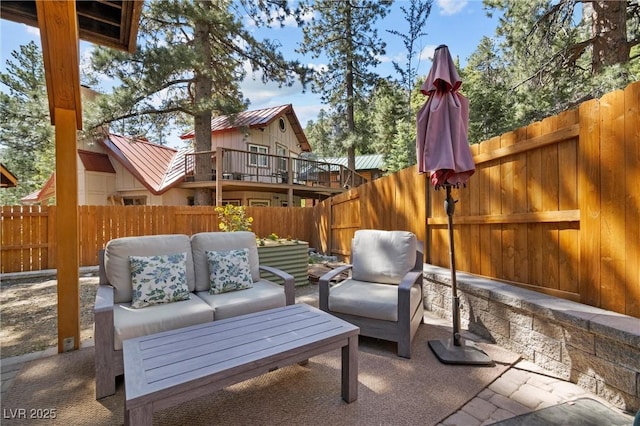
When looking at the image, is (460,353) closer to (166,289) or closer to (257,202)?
(166,289)

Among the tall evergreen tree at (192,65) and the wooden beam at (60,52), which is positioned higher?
the tall evergreen tree at (192,65)

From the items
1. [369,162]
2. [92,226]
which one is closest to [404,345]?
[92,226]

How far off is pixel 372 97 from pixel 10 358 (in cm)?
1551

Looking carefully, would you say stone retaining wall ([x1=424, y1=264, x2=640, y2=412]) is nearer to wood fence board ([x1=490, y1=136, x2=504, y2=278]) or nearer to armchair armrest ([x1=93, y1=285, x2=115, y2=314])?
wood fence board ([x1=490, y1=136, x2=504, y2=278])

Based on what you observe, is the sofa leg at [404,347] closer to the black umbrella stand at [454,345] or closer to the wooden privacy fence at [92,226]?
the black umbrella stand at [454,345]

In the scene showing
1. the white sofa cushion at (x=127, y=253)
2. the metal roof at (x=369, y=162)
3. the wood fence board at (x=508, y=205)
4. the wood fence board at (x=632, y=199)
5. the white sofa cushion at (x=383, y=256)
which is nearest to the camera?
the wood fence board at (x=632, y=199)

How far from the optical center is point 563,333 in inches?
94.9

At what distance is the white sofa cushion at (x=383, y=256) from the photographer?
3549 millimetres

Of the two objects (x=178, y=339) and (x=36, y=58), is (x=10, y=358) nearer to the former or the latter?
(x=178, y=339)

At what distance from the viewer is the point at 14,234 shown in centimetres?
662

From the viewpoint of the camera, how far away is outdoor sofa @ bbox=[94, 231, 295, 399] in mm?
2230

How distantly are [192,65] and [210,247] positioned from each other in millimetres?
7201

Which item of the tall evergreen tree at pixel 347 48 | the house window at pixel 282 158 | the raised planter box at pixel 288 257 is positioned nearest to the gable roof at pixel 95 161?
the house window at pixel 282 158

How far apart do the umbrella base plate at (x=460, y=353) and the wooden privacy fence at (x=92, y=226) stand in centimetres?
726
